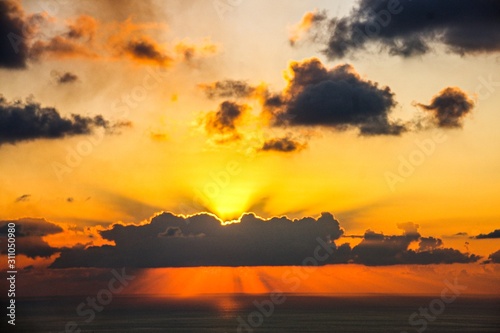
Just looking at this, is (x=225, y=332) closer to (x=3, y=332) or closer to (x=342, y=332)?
(x=342, y=332)

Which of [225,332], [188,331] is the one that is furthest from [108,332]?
[225,332]

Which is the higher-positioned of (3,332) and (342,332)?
(3,332)

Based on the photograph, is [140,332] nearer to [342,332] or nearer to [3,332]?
[3,332]

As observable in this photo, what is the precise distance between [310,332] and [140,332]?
53997mm

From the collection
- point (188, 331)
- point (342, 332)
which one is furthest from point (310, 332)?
point (188, 331)

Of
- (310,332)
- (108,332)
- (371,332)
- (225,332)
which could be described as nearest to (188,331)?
(225,332)

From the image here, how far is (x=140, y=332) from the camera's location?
643ft

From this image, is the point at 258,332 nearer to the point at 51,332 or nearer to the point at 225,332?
the point at 225,332

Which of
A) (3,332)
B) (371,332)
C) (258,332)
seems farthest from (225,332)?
(3,332)

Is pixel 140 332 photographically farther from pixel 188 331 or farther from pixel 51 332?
pixel 51 332

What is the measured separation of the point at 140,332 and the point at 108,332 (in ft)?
35.9

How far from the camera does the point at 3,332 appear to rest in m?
199

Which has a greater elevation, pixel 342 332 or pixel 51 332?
pixel 51 332

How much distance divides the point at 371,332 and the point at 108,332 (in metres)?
84.8
